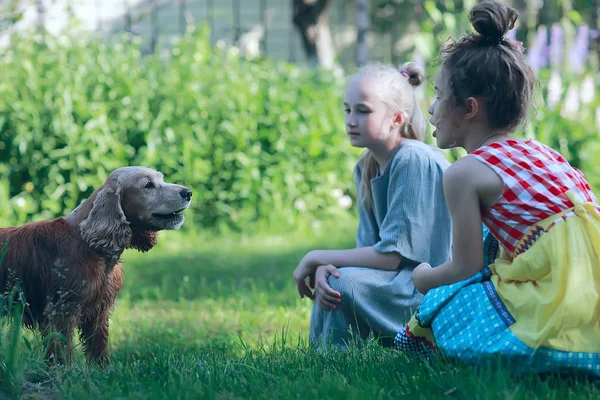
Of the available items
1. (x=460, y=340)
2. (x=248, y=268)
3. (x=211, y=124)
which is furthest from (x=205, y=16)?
(x=460, y=340)

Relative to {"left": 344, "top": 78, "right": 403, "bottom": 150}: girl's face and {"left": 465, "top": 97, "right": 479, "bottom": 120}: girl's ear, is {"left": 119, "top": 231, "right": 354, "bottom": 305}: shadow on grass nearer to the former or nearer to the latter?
{"left": 344, "top": 78, "right": 403, "bottom": 150}: girl's face

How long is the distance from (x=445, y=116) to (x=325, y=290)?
1.15 m

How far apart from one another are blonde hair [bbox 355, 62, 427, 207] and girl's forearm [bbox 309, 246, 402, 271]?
1.43ft

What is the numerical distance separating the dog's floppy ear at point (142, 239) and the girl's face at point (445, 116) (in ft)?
4.80

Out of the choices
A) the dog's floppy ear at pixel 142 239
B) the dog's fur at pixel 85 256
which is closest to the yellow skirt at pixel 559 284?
the dog's fur at pixel 85 256

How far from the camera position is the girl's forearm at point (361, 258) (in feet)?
12.7

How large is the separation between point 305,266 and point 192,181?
3.90 metres

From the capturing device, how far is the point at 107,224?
3367 mm

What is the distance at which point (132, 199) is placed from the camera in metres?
3.53

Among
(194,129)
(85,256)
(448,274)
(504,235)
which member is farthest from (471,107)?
(194,129)

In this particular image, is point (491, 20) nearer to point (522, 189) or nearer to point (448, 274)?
point (522, 189)

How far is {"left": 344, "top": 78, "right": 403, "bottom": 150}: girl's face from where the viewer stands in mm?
3992

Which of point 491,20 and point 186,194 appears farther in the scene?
point 186,194

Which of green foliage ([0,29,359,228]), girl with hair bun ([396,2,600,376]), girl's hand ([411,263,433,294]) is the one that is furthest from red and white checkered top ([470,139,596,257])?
green foliage ([0,29,359,228])
